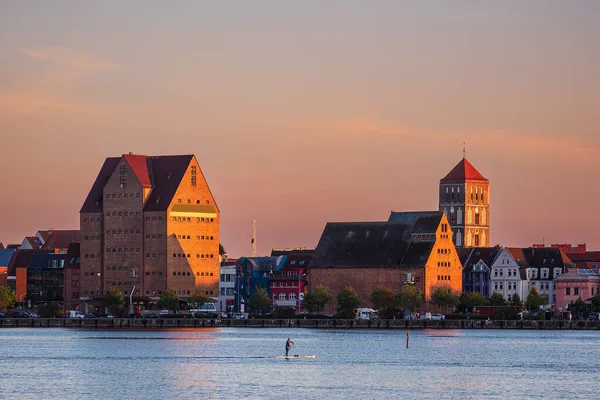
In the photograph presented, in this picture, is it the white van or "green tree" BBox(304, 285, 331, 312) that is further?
"green tree" BBox(304, 285, 331, 312)

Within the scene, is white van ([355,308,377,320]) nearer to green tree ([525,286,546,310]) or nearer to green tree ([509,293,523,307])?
green tree ([509,293,523,307])

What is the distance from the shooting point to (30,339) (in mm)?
150875

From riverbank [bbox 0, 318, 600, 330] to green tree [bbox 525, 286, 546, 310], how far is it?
440 inches

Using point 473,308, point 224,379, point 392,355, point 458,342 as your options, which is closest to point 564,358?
point 392,355

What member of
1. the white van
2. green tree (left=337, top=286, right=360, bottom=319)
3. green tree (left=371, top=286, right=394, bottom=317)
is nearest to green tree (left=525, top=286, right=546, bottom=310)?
green tree (left=371, top=286, right=394, bottom=317)

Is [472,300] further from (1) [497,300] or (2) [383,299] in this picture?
(2) [383,299]

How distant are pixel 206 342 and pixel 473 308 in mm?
60508

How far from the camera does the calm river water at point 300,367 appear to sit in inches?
3302

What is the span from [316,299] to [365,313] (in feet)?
21.2

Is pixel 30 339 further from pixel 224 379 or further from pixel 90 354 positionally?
pixel 224 379

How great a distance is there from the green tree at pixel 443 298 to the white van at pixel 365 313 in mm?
7733

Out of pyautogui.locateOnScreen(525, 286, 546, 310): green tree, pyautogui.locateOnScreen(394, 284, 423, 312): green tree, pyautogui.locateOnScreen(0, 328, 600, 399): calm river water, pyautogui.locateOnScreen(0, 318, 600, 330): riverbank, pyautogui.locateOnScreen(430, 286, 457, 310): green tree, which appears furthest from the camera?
pyautogui.locateOnScreen(430, 286, 457, 310): green tree

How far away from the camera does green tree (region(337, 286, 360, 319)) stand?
192 meters

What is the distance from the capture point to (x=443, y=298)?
193500mm
